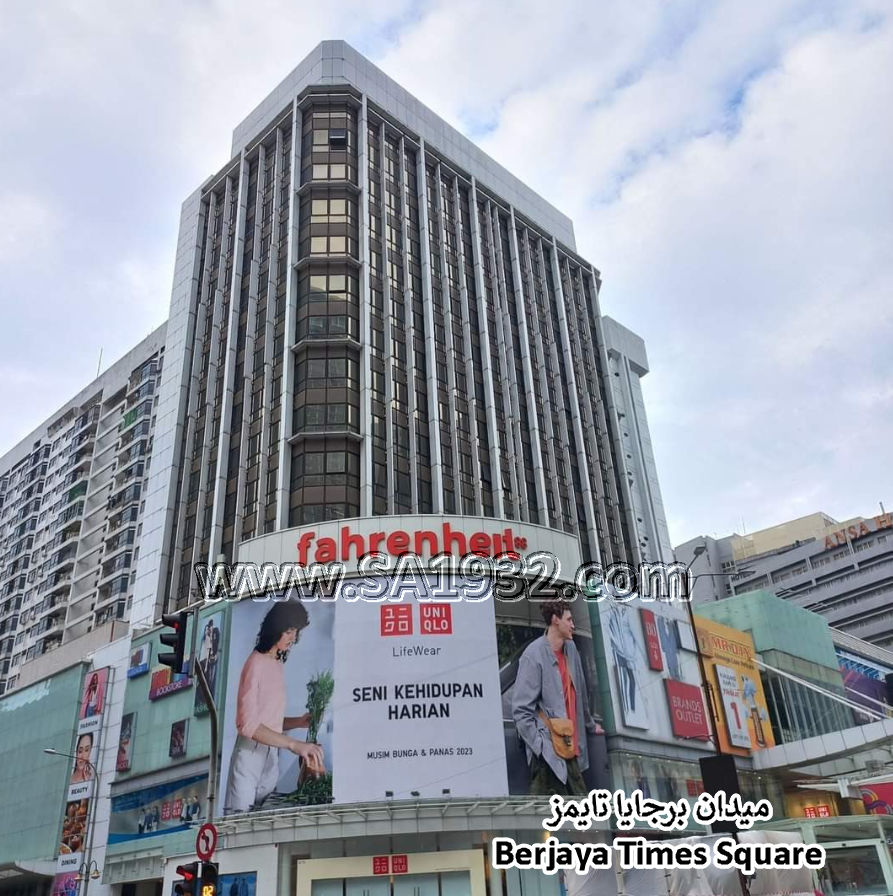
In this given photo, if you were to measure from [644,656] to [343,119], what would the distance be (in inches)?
1912

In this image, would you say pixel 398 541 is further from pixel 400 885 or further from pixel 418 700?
pixel 400 885

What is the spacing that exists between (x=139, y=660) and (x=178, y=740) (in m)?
8.04

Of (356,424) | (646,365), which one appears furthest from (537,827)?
(646,365)

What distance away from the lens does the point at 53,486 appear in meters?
106

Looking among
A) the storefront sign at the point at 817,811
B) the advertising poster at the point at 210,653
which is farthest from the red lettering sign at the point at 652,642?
the advertising poster at the point at 210,653

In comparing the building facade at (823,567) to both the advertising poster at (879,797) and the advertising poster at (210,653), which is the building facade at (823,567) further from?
the advertising poster at (210,653)

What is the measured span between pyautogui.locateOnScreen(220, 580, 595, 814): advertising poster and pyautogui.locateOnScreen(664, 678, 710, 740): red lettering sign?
8.10m

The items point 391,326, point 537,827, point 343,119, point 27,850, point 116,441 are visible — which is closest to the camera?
point 537,827

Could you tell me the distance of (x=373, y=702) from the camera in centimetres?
4078

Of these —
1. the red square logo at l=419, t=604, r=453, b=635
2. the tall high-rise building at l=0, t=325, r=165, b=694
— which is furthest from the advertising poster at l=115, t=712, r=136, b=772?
the tall high-rise building at l=0, t=325, r=165, b=694

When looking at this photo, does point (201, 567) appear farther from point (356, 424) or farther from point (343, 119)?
point (343, 119)

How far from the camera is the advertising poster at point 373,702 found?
39.7 metres

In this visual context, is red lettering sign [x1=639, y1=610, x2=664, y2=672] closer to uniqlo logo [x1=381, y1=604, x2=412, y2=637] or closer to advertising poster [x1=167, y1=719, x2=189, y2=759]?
uniqlo logo [x1=381, y1=604, x2=412, y2=637]

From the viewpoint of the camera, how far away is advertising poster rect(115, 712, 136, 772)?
51.3 metres
